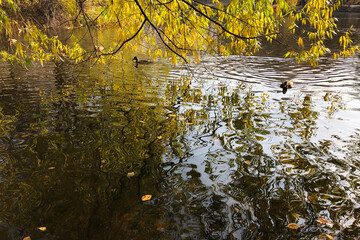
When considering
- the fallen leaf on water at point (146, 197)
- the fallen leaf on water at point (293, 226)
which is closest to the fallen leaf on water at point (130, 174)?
the fallen leaf on water at point (146, 197)

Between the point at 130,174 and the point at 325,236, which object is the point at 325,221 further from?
the point at 130,174

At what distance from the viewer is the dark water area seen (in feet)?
9.82

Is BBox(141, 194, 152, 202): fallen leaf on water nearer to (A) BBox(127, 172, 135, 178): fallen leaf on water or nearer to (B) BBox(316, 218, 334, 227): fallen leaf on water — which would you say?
(A) BBox(127, 172, 135, 178): fallen leaf on water

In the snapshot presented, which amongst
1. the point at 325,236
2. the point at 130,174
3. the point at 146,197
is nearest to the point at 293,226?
the point at 325,236

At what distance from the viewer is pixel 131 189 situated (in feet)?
11.8

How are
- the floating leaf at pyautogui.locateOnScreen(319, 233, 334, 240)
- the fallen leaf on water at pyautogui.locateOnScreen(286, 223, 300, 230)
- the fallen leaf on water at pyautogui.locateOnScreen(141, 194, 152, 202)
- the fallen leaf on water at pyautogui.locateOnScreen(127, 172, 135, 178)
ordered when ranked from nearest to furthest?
the floating leaf at pyautogui.locateOnScreen(319, 233, 334, 240)
the fallen leaf on water at pyautogui.locateOnScreen(286, 223, 300, 230)
the fallen leaf on water at pyautogui.locateOnScreen(141, 194, 152, 202)
the fallen leaf on water at pyautogui.locateOnScreen(127, 172, 135, 178)

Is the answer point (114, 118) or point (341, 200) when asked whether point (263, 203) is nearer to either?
point (341, 200)

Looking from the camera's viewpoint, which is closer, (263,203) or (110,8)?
(263,203)

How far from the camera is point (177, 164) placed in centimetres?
421

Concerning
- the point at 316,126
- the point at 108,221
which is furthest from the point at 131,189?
the point at 316,126

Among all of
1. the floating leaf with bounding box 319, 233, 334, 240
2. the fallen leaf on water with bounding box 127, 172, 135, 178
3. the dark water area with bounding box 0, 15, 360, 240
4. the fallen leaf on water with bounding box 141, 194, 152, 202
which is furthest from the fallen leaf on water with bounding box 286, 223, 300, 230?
the fallen leaf on water with bounding box 127, 172, 135, 178

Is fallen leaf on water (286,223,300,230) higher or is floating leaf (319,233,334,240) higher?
fallen leaf on water (286,223,300,230)

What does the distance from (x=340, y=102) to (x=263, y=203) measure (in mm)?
5922

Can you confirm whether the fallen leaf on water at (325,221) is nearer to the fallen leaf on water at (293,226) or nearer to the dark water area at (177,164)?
the dark water area at (177,164)
